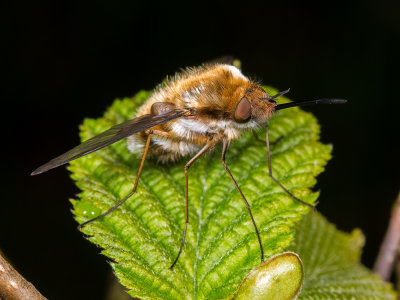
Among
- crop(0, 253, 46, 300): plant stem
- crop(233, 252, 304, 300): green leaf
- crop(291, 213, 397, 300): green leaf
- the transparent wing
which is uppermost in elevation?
the transparent wing

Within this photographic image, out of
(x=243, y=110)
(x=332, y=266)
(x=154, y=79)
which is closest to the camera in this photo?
(x=243, y=110)

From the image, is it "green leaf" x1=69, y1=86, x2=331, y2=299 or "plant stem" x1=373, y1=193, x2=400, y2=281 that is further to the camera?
"plant stem" x1=373, y1=193, x2=400, y2=281

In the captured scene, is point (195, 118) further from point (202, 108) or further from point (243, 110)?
point (243, 110)

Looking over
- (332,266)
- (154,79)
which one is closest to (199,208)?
(332,266)

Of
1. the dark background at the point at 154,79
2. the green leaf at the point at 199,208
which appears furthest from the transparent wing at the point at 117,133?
the dark background at the point at 154,79

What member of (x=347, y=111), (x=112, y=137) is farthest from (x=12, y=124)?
(x=347, y=111)

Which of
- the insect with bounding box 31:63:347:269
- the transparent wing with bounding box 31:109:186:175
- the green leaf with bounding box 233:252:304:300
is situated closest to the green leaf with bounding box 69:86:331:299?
the insect with bounding box 31:63:347:269

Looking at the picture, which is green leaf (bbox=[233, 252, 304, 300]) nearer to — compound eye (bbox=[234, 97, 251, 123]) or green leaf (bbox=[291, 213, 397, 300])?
green leaf (bbox=[291, 213, 397, 300])
